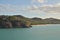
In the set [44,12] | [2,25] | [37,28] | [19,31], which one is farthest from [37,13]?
[2,25]

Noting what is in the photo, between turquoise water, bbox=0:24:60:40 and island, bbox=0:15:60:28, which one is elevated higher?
island, bbox=0:15:60:28

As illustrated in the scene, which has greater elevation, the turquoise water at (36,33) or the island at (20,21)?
the island at (20,21)

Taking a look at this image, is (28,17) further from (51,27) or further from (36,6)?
(51,27)

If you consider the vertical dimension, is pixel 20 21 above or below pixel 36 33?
above
